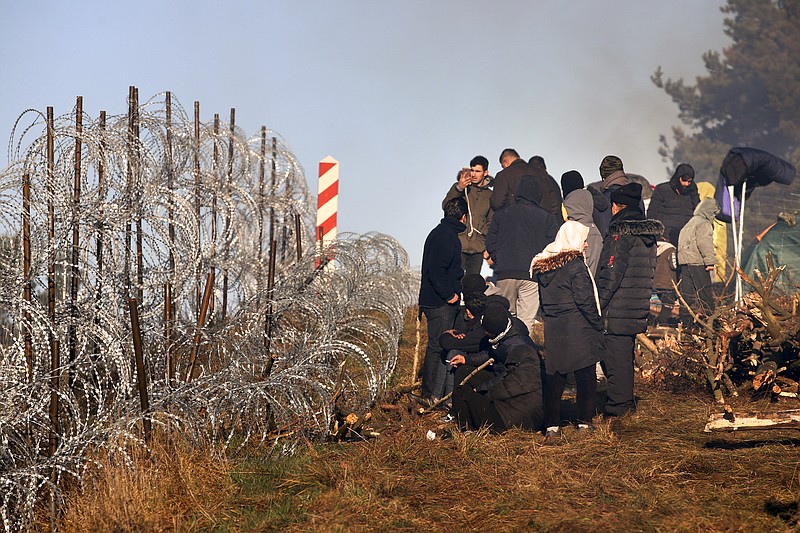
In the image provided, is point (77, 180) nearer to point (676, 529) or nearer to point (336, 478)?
Answer: point (336, 478)

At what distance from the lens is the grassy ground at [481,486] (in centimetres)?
518

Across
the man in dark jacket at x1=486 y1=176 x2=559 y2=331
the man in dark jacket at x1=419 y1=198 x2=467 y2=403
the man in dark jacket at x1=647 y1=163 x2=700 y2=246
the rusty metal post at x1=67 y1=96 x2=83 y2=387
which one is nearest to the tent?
the man in dark jacket at x1=647 y1=163 x2=700 y2=246

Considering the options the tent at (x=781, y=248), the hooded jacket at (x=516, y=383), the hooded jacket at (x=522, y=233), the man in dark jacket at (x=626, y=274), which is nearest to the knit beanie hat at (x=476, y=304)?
the hooded jacket at (x=516, y=383)

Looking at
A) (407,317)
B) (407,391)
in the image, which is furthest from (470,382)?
(407,317)

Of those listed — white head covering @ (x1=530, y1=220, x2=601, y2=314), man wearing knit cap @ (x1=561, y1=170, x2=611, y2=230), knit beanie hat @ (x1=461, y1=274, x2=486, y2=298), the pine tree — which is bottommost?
knit beanie hat @ (x1=461, y1=274, x2=486, y2=298)

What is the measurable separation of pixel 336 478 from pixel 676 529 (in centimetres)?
189

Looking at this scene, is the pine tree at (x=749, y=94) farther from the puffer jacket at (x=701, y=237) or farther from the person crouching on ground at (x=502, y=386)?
the person crouching on ground at (x=502, y=386)

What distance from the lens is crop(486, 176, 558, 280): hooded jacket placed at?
866 centimetres

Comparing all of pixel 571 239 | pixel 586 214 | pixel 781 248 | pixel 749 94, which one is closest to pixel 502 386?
pixel 571 239

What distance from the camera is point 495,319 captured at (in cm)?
681

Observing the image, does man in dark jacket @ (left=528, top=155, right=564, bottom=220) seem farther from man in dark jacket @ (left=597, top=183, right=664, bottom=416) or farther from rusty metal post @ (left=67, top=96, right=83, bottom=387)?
rusty metal post @ (left=67, top=96, right=83, bottom=387)

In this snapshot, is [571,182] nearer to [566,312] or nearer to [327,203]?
[566,312]

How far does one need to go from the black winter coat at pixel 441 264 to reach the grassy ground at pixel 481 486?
1432mm

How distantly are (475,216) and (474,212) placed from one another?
0.04m
